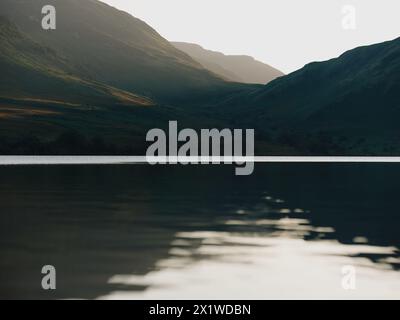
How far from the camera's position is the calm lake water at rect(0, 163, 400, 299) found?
84.0 feet

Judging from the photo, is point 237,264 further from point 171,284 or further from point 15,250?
point 15,250

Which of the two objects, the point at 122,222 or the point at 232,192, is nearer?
the point at 122,222

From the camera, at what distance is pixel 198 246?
119ft

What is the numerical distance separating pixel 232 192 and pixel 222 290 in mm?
53785

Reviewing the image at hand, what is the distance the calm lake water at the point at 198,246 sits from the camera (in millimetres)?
25594

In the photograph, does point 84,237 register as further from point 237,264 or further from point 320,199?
point 320,199

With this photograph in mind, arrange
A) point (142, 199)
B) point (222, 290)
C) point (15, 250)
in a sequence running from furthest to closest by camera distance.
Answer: point (142, 199) → point (15, 250) → point (222, 290)
